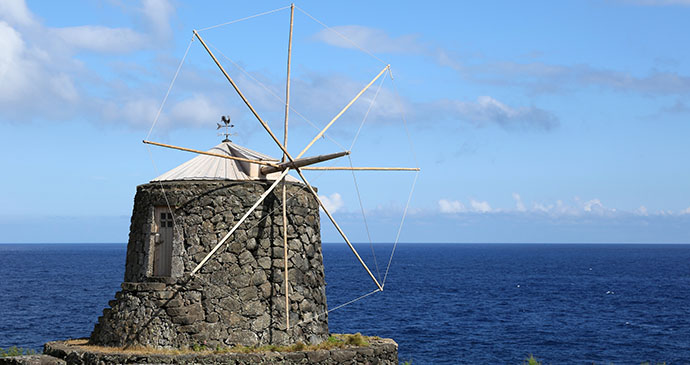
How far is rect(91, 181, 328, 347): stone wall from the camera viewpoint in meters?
19.6

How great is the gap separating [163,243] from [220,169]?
2474mm

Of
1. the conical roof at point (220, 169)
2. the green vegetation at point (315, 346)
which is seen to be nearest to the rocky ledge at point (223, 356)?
the green vegetation at point (315, 346)

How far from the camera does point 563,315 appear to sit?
181ft

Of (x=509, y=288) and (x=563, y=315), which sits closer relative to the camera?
(x=563, y=315)

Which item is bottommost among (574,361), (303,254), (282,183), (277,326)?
(574,361)

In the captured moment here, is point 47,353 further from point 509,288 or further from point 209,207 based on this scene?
point 509,288

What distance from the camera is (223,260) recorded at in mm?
19844

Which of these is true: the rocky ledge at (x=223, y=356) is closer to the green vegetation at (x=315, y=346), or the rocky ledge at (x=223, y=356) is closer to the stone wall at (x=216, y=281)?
the green vegetation at (x=315, y=346)

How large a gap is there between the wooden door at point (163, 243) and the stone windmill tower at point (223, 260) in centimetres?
3

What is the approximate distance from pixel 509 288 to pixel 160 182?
6258 centimetres

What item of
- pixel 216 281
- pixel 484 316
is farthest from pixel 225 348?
pixel 484 316

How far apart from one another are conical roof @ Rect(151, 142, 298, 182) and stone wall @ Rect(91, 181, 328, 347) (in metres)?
0.50

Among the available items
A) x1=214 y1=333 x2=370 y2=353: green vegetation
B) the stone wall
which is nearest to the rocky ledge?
x1=214 y1=333 x2=370 y2=353: green vegetation

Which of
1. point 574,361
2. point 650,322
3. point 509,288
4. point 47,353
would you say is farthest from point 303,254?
point 509,288
